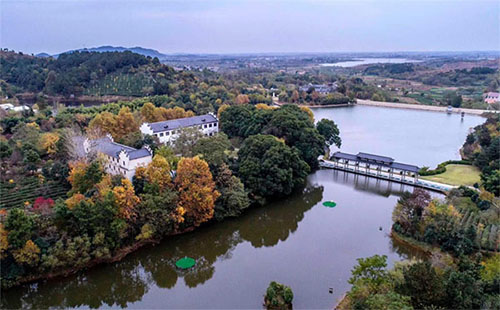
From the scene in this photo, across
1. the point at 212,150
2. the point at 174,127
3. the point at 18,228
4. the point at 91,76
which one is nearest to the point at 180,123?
the point at 174,127

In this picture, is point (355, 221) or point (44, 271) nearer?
point (44, 271)

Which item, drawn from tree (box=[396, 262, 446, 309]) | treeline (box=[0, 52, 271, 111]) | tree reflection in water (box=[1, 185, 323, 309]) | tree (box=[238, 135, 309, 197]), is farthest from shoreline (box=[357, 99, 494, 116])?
tree (box=[396, 262, 446, 309])

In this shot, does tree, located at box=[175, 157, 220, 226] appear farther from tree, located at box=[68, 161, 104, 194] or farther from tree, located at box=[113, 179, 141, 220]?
tree, located at box=[68, 161, 104, 194]

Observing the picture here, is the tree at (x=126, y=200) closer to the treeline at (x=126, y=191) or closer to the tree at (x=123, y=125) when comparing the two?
the treeline at (x=126, y=191)

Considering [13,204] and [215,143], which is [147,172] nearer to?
[215,143]

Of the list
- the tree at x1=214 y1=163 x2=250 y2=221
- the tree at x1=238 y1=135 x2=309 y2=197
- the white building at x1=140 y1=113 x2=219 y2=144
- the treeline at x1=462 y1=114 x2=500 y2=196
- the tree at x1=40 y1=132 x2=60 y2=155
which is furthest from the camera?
the white building at x1=140 y1=113 x2=219 y2=144

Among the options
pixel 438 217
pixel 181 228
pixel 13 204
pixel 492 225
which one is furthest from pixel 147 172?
pixel 492 225

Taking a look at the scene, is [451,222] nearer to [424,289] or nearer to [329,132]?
[424,289]
